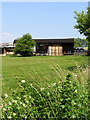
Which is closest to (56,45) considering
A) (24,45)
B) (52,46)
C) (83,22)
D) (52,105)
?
(52,46)

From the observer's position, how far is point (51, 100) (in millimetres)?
3486

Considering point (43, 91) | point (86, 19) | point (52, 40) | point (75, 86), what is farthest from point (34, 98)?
point (52, 40)

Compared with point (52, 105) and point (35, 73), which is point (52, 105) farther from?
point (35, 73)

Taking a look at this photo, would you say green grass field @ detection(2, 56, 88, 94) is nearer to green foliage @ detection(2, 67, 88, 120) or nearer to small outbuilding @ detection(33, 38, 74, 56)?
green foliage @ detection(2, 67, 88, 120)

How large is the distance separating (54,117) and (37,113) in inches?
11.6

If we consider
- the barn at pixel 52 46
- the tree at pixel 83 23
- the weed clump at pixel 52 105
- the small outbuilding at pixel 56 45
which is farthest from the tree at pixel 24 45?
the weed clump at pixel 52 105

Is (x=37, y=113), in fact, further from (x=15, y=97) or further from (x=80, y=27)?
(x=80, y=27)

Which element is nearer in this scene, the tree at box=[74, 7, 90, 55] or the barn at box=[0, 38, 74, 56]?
the tree at box=[74, 7, 90, 55]

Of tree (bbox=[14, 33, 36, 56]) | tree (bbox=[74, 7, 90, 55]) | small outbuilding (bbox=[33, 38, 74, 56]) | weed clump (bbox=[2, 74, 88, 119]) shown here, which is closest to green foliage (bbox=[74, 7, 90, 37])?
tree (bbox=[74, 7, 90, 55])

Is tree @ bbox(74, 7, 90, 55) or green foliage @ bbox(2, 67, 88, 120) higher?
tree @ bbox(74, 7, 90, 55)

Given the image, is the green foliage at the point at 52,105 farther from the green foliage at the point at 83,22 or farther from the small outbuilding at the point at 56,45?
the small outbuilding at the point at 56,45

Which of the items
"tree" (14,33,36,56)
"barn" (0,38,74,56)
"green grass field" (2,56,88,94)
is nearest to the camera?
"green grass field" (2,56,88,94)

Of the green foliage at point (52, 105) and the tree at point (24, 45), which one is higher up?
the tree at point (24, 45)

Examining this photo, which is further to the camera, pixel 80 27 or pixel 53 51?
pixel 53 51
